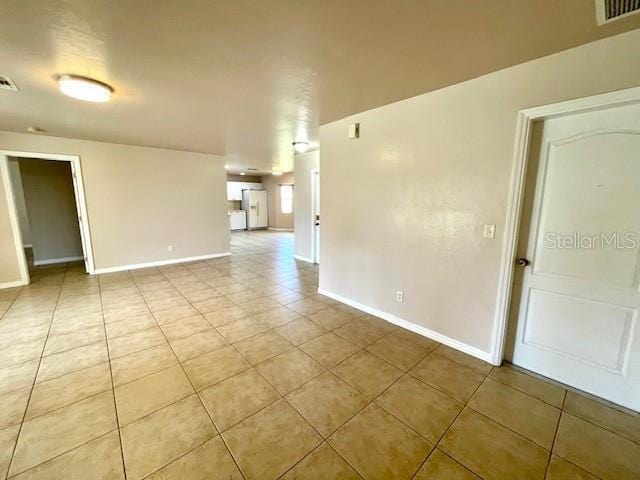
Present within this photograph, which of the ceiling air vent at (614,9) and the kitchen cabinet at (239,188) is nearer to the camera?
the ceiling air vent at (614,9)

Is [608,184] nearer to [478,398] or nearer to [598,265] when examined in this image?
[598,265]

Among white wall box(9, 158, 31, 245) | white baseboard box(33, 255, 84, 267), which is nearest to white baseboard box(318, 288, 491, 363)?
white baseboard box(33, 255, 84, 267)

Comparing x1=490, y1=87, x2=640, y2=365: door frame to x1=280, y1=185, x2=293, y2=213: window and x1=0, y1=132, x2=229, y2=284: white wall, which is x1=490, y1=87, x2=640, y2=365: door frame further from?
x1=280, y1=185, x2=293, y2=213: window

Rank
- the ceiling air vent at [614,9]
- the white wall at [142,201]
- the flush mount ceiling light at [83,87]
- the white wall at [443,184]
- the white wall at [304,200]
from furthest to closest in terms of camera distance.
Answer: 1. the white wall at [304,200]
2. the white wall at [142,201]
3. the flush mount ceiling light at [83,87]
4. the white wall at [443,184]
5. the ceiling air vent at [614,9]

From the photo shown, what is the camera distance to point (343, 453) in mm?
1477

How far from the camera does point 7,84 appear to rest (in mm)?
2322

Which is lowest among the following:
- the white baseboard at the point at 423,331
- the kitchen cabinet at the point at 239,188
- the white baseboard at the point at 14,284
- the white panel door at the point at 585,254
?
the white baseboard at the point at 423,331

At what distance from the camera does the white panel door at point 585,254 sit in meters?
1.70

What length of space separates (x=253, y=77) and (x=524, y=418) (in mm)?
3244

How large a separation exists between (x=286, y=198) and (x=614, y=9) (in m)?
10.4

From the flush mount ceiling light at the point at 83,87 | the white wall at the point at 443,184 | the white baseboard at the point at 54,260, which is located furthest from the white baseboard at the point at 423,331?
the white baseboard at the point at 54,260

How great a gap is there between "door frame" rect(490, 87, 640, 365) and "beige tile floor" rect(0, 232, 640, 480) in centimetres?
37

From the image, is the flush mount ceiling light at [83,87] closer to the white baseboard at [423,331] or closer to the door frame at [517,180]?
the white baseboard at [423,331]

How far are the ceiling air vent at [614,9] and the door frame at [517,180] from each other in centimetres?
42
